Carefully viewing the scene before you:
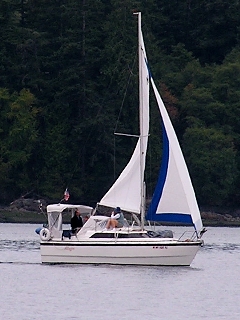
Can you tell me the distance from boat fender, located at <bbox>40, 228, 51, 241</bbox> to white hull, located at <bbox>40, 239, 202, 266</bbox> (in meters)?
0.55

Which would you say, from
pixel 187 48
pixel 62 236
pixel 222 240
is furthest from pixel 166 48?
pixel 62 236

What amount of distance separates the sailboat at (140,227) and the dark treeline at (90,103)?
40107 mm

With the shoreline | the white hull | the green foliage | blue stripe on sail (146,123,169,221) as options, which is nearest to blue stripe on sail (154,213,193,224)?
blue stripe on sail (146,123,169,221)

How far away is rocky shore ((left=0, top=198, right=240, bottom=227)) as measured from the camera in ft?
275

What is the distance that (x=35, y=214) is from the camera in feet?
278

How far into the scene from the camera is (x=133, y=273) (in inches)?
1708

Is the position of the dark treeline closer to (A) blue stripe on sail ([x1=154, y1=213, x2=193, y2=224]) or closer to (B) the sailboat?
(B) the sailboat

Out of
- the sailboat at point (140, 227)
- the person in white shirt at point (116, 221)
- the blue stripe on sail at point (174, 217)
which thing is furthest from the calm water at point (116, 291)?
the blue stripe on sail at point (174, 217)

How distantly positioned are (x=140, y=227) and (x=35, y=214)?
1593 inches

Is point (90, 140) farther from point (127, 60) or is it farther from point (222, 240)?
point (222, 240)

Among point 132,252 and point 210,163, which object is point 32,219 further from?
point 132,252

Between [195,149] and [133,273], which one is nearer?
[133,273]

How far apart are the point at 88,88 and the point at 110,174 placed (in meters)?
5.92

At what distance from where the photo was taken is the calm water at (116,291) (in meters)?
35.5
